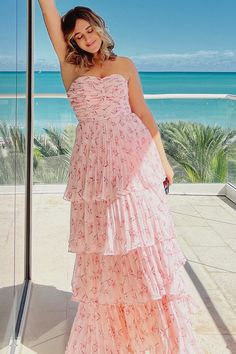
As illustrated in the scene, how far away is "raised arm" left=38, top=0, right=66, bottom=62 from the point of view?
67.9 inches

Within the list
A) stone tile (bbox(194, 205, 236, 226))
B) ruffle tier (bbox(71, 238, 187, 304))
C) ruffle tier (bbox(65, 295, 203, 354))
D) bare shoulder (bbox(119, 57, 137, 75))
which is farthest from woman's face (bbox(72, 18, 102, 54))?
stone tile (bbox(194, 205, 236, 226))

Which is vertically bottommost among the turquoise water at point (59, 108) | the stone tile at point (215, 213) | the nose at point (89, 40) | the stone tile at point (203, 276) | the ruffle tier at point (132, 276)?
the stone tile at point (215, 213)

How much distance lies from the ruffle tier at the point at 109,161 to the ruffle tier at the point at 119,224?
1.7 inches

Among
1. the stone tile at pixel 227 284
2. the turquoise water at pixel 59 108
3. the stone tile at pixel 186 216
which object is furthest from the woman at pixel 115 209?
the stone tile at pixel 186 216

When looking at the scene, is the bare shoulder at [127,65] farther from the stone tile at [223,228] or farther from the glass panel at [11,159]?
the stone tile at [223,228]

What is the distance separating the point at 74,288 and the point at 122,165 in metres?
0.49

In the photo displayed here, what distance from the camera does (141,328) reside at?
1837 millimetres

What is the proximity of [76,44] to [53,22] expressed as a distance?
106 mm

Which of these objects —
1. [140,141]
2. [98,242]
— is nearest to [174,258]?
[98,242]

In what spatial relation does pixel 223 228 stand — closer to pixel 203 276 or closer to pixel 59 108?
pixel 203 276

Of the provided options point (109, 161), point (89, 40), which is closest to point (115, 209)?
point (109, 161)

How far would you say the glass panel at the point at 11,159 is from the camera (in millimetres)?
1639

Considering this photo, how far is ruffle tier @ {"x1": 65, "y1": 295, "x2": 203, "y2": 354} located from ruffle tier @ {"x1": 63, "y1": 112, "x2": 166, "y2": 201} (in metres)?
0.43

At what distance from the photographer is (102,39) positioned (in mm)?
1738
